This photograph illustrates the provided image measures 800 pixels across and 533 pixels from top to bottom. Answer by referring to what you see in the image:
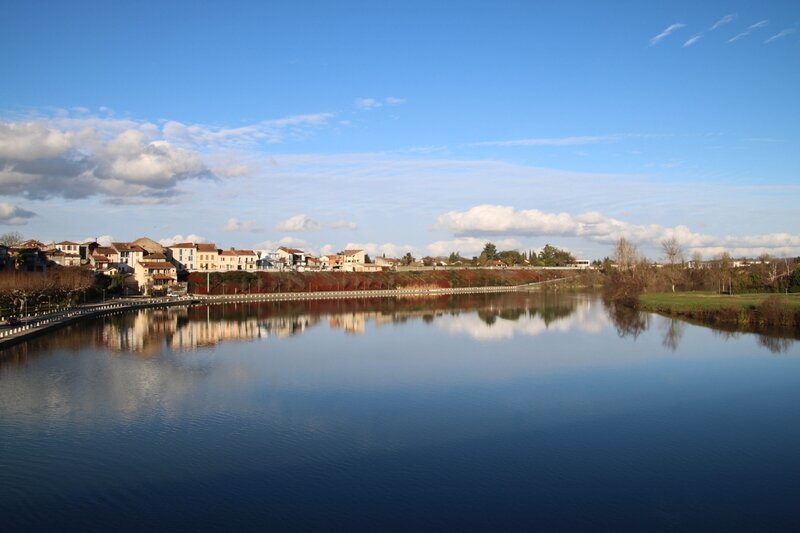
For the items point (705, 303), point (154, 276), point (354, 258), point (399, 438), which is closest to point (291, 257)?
point (354, 258)

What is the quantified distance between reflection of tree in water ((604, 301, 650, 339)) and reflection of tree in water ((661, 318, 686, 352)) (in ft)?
3.62

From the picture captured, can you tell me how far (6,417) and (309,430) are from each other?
627cm

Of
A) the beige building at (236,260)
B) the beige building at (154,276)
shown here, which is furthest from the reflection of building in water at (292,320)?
the beige building at (236,260)

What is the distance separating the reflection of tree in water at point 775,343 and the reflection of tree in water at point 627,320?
15.8 feet

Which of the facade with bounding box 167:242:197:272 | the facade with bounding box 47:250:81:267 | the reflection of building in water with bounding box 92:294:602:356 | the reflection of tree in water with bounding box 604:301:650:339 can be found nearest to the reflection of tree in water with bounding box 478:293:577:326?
the reflection of building in water with bounding box 92:294:602:356

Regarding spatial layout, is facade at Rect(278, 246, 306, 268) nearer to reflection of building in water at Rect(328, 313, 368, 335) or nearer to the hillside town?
the hillside town

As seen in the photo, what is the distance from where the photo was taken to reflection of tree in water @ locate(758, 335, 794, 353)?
2256cm

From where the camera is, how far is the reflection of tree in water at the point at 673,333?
80.7 ft

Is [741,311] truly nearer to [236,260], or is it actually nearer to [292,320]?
[292,320]

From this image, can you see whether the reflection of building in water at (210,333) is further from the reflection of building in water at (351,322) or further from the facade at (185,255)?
the facade at (185,255)

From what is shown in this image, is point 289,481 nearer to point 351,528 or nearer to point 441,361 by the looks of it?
point 351,528

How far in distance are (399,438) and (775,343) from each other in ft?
61.7

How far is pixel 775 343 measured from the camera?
2388cm

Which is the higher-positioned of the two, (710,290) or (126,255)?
(126,255)
